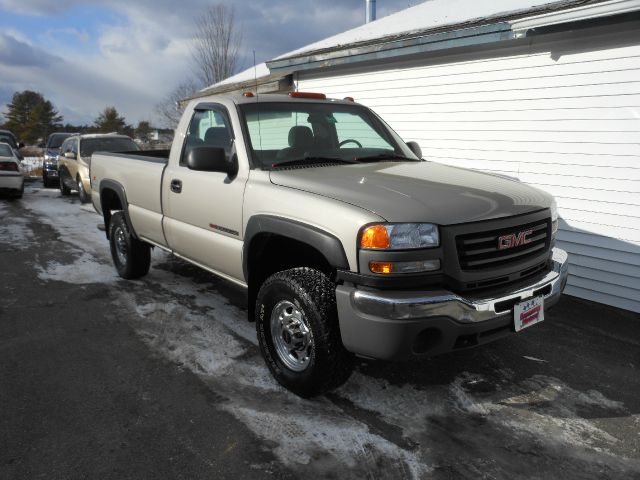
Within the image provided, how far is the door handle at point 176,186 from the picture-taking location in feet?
14.2

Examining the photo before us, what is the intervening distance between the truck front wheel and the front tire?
2.73 metres

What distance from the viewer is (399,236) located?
2.63m

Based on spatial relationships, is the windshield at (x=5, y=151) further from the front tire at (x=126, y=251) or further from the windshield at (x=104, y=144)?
the front tire at (x=126, y=251)

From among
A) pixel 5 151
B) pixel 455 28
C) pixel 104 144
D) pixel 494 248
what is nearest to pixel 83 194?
pixel 104 144

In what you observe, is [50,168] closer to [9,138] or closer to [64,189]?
[64,189]

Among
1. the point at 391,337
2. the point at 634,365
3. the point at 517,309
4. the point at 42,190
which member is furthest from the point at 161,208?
the point at 42,190

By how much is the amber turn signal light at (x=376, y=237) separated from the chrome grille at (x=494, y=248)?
0.44 metres

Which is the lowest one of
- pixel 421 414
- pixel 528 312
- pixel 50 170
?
pixel 421 414

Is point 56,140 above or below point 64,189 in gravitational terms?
above

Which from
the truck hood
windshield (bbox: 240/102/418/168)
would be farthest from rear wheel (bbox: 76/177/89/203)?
the truck hood

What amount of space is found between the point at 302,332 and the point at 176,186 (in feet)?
6.42

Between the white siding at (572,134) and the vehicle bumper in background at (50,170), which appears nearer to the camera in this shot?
the white siding at (572,134)

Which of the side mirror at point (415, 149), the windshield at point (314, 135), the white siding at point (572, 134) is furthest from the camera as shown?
the white siding at point (572, 134)

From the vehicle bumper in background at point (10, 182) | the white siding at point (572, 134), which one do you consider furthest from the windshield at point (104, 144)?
the white siding at point (572, 134)
